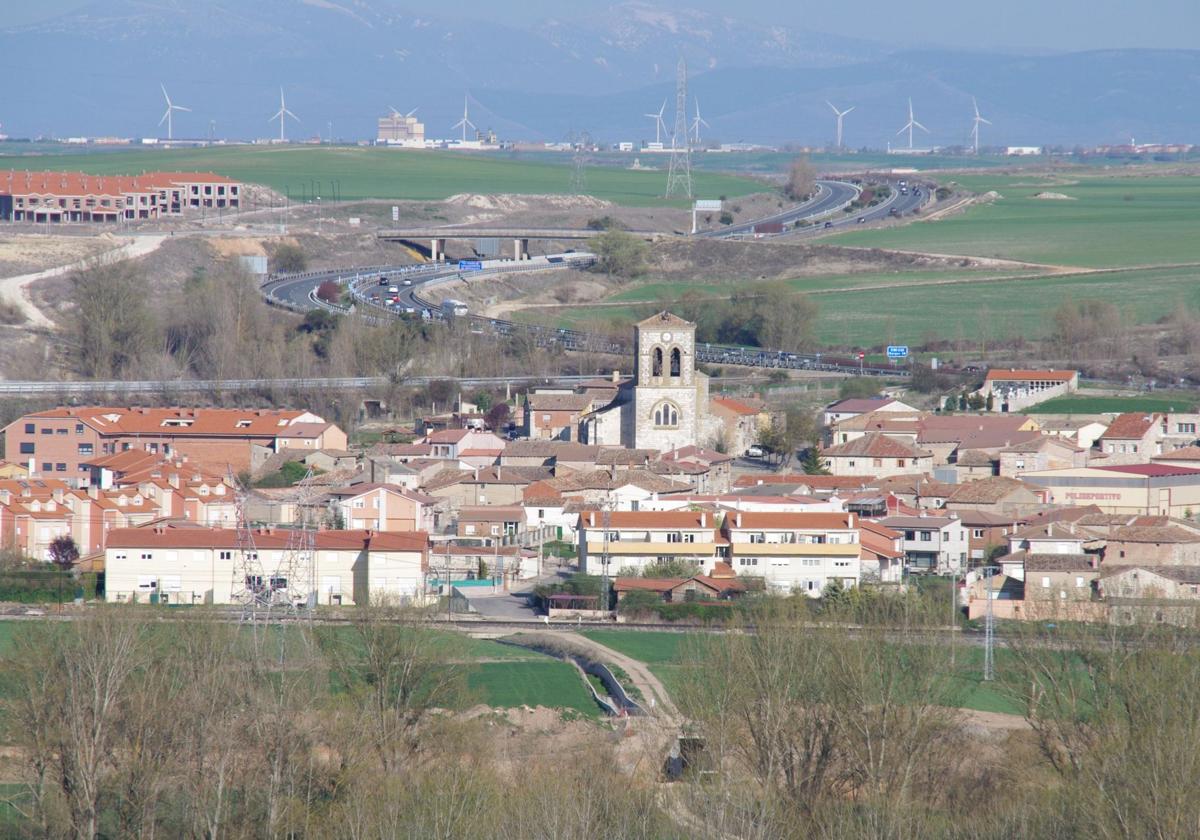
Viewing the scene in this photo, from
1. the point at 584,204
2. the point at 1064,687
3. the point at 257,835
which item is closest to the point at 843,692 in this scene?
the point at 1064,687

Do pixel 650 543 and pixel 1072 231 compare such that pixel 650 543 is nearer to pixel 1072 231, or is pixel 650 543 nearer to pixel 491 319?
pixel 491 319

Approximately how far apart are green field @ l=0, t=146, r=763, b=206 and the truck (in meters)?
40.8

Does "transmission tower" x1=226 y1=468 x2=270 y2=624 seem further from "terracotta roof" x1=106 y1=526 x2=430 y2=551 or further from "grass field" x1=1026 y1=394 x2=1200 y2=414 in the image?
"grass field" x1=1026 y1=394 x2=1200 y2=414

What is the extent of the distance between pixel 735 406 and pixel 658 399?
8.94ft

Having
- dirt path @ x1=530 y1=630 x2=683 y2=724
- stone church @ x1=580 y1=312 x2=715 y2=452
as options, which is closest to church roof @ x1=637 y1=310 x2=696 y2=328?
stone church @ x1=580 y1=312 x2=715 y2=452

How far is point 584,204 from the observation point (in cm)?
11788

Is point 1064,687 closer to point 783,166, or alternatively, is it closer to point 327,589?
point 327,589

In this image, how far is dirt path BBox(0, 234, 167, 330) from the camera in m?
66.5

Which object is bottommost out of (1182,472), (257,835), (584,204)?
(257,835)

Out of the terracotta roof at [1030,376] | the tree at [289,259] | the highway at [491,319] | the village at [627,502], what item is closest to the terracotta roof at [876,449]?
the village at [627,502]

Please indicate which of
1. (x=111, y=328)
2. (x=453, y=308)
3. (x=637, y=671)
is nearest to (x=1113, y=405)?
(x=453, y=308)

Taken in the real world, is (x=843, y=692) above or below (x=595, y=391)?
below

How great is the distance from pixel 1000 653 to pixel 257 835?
41.3ft

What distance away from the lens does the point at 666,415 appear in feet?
157
